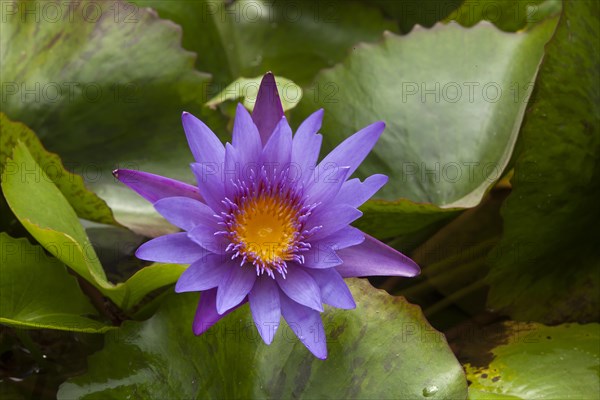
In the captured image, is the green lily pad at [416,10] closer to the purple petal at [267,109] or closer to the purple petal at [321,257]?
the purple petal at [267,109]

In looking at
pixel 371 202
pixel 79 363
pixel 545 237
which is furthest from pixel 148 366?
pixel 545 237

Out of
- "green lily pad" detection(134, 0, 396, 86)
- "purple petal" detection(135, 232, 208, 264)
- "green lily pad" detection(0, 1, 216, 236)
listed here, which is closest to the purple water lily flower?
"purple petal" detection(135, 232, 208, 264)

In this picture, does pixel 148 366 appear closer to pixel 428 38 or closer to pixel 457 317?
pixel 457 317

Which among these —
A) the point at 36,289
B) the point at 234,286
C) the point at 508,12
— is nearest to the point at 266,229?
the point at 234,286

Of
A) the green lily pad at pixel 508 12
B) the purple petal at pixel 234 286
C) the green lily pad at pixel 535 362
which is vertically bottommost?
the green lily pad at pixel 535 362

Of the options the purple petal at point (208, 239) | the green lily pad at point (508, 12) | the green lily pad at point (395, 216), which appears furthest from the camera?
the green lily pad at point (508, 12)

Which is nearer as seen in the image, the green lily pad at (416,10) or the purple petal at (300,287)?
the purple petal at (300,287)


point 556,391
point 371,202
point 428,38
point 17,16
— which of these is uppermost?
point 428,38

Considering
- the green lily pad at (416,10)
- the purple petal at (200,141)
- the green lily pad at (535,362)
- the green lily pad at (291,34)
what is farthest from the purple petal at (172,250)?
the green lily pad at (416,10)
